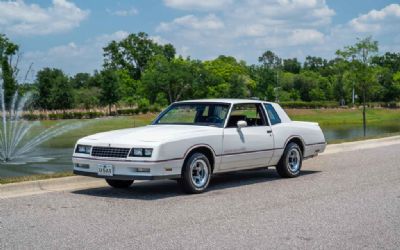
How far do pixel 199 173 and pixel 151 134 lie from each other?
1021 mm

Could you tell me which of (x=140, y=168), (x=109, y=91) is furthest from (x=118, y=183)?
(x=109, y=91)

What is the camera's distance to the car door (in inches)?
410

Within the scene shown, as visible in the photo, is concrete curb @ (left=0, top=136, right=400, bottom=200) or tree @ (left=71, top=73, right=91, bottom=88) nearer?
concrete curb @ (left=0, top=136, right=400, bottom=200)

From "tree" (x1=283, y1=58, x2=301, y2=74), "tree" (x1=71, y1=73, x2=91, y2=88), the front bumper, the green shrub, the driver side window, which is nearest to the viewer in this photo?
the front bumper

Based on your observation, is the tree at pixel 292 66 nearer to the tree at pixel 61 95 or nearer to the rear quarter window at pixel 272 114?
the tree at pixel 61 95

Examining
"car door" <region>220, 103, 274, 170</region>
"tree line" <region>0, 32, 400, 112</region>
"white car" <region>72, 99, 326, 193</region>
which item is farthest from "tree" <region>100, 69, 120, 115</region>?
"car door" <region>220, 103, 274, 170</region>

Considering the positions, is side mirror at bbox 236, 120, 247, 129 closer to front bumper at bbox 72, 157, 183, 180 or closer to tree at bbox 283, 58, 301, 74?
front bumper at bbox 72, 157, 183, 180

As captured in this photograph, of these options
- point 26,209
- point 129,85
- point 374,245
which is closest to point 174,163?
point 26,209

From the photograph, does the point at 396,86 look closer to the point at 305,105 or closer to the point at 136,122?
the point at 305,105

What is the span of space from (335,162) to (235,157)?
4997mm

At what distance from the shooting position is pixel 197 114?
1096 centimetres

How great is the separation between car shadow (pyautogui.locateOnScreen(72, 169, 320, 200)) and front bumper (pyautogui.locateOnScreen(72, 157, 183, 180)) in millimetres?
459

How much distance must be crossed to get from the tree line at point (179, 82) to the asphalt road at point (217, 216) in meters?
22.8

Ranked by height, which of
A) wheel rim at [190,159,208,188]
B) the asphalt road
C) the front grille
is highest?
the front grille
